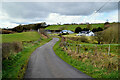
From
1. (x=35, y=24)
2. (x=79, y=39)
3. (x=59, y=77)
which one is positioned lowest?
(x=59, y=77)

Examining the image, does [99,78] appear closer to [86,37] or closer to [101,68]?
[101,68]

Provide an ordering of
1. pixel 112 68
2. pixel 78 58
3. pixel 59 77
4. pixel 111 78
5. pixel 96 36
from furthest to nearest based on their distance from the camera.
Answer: pixel 96 36
pixel 78 58
pixel 112 68
pixel 59 77
pixel 111 78

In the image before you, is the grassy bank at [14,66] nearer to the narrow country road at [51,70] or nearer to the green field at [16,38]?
the narrow country road at [51,70]

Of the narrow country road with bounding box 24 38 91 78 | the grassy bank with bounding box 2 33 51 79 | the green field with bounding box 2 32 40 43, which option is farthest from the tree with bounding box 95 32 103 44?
the green field with bounding box 2 32 40 43

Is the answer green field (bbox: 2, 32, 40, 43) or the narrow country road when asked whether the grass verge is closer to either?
the narrow country road

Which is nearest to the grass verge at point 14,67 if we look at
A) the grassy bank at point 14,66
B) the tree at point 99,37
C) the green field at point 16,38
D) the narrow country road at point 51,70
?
the grassy bank at point 14,66

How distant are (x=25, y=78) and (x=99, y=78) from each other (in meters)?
4.86

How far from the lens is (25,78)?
7.30 metres

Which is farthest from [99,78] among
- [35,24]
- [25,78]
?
A: [35,24]

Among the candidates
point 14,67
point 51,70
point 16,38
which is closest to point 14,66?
point 14,67

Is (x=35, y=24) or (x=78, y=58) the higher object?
(x=35, y=24)

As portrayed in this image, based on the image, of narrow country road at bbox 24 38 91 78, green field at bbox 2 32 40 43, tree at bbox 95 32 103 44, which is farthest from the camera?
tree at bbox 95 32 103 44

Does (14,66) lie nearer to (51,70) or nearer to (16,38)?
(51,70)

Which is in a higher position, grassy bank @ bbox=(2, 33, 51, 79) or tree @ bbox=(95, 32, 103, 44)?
tree @ bbox=(95, 32, 103, 44)
